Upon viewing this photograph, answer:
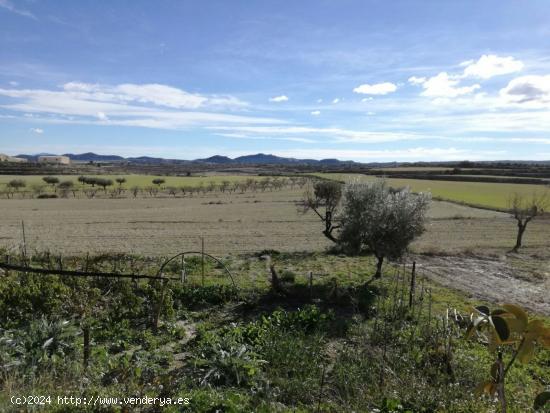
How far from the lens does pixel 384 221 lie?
14.3m

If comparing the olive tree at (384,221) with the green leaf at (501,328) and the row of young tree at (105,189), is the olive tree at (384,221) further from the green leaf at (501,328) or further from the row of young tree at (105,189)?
the row of young tree at (105,189)

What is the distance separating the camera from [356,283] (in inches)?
559

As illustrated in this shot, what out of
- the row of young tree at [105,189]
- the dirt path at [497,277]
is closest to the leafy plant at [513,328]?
the dirt path at [497,277]

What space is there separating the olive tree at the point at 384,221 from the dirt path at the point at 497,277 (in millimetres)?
2680

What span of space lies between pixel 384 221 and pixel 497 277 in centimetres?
607

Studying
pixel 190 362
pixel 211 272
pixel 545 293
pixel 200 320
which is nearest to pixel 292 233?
pixel 211 272

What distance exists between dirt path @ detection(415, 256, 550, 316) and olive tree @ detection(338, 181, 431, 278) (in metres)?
2.68

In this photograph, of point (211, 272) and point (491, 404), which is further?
point (211, 272)

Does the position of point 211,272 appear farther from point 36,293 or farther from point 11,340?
point 11,340

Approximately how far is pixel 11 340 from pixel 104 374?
1.85m

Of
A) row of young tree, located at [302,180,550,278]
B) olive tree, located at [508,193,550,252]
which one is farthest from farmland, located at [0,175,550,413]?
olive tree, located at [508,193,550,252]

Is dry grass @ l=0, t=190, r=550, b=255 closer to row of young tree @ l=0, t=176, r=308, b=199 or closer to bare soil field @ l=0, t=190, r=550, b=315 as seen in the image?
bare soil field @ l=0, t=190, r=550, b=315

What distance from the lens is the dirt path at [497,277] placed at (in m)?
13.9

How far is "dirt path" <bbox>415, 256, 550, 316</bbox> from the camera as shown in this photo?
13.9 metres
